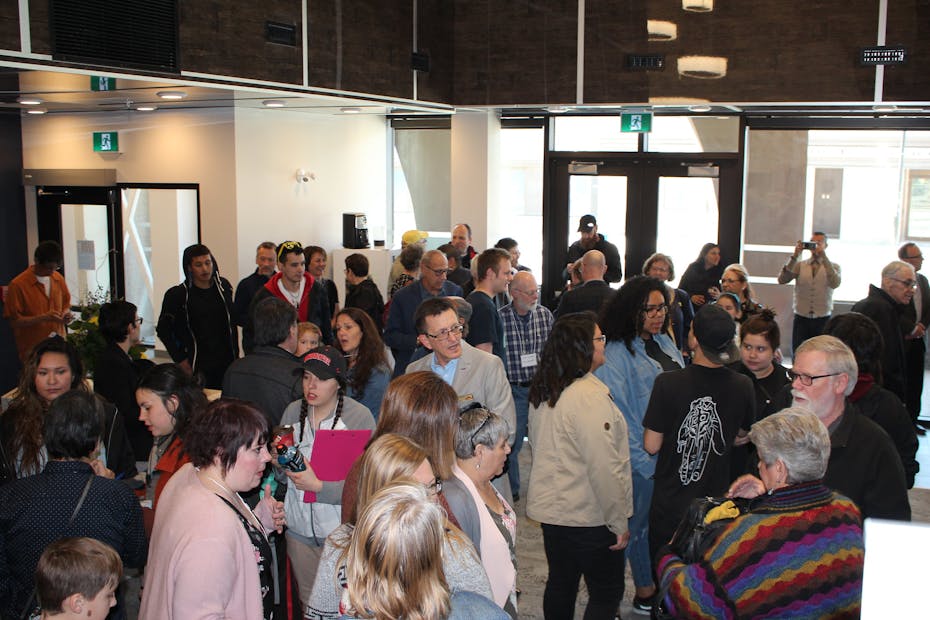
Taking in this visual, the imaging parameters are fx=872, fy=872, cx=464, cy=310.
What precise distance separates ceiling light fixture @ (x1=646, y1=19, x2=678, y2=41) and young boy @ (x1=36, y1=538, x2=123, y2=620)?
20.6 ft

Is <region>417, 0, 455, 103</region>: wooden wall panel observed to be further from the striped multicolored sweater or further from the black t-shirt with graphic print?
the striped multicolored sweater

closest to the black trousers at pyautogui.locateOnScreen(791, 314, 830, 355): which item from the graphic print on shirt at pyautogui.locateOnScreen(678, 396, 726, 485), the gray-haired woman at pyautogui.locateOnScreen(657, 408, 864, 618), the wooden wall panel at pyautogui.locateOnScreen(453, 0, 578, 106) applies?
the wooden wall panel at pyautogui.locateOnScreen(453, 0, 578, 106)

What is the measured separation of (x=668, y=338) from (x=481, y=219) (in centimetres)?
511

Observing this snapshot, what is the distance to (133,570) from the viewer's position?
462 centimetres

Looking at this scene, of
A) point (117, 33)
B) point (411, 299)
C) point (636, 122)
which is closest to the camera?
point (117, 33)

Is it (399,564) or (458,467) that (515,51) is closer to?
(458,467)

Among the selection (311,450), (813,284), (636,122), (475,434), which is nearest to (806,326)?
(813,284)

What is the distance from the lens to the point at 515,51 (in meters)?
7.79

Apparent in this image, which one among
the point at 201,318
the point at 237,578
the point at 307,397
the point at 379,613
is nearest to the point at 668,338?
the point at 307,397

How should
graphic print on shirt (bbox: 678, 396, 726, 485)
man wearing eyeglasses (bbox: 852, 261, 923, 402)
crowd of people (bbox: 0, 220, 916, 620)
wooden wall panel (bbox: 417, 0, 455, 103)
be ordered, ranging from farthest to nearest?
wooden wall panel (bbox: 417, 0, 455, 103), man wearing eyeglasses (bbox: 852, 261, 923, 402), graphic print on shirt (bbox: 678, 396, 726, 485), crowd of people (bbox: 0, 220, 916, 620)

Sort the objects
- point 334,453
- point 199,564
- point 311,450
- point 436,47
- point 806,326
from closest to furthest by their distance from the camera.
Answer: point 199,564 → point 334,453 → point 311,450 → point 436,47 → point 806,326

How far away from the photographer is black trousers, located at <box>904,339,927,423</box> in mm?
7457

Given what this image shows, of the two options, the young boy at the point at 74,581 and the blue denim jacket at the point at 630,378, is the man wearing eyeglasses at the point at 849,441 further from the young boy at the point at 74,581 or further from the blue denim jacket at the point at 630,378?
the young boy at the point at 74,581

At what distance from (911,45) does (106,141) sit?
7.97 metres
